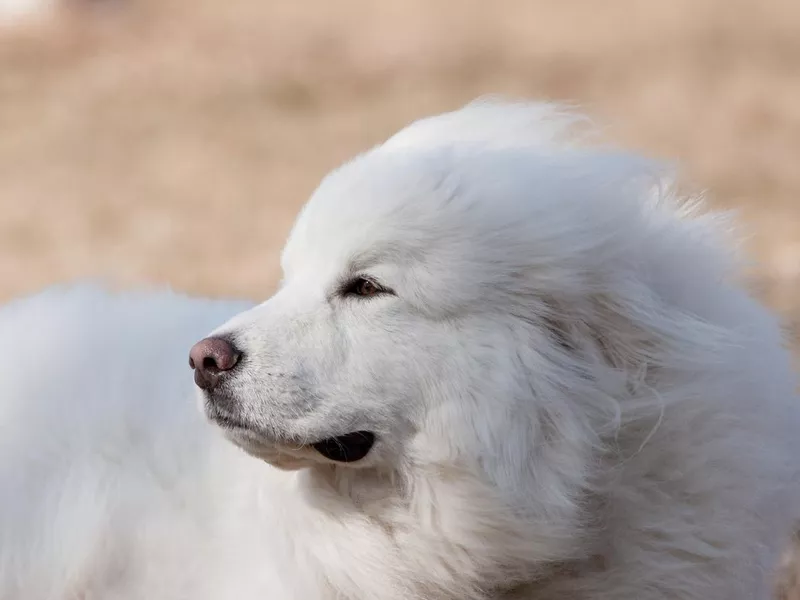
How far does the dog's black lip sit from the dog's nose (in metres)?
0.32

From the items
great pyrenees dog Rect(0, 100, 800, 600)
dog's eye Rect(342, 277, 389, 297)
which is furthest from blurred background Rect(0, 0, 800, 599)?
dog's eye Rect(342, 277, 389, 297)

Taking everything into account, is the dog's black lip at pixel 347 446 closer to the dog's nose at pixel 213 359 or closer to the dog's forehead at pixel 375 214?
the dog's nose at pixel 213 359

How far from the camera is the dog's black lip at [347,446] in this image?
9.92 feet

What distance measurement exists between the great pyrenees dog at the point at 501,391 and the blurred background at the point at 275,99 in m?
5.41

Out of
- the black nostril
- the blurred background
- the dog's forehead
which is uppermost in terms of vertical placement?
the dog's forehead

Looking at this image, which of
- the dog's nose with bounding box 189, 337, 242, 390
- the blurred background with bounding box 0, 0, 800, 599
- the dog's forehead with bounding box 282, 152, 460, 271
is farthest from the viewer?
the blurred background with bounding box 0, 0, 800, 599

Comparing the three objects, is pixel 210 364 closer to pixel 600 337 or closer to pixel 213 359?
pixel 213 359

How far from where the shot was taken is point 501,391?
2.99 metres

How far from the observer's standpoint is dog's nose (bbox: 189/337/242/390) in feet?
9.67

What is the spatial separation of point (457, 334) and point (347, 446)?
1.42 feet

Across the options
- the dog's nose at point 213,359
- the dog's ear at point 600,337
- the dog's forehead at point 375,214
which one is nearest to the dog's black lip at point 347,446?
the dog's nose at point 213,359

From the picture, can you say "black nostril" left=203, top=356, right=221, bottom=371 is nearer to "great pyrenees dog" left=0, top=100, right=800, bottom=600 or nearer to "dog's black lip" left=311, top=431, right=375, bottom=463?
"great pyrenees dog" left=0, top=100, right=800, bottom=600

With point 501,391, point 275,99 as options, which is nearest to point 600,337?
point 501,391

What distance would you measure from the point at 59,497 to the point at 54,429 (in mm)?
246
